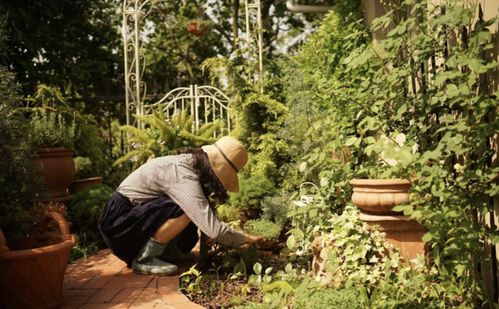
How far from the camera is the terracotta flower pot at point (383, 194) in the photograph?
2.69 meters

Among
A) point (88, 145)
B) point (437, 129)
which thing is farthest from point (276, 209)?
point (88, 145)

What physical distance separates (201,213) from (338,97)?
47.8 inches

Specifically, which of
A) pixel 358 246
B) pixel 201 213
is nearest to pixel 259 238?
pixel 201 213

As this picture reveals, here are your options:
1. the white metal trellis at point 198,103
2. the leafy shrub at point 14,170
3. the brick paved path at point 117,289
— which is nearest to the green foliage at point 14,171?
the leafy shrub at point 14,170

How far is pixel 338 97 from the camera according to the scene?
3314 millimetres

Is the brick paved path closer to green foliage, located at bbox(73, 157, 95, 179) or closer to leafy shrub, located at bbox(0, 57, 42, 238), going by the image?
leafy shrub, located at bbox(0, 57, 42, 238)

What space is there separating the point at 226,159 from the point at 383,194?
1.08 metres

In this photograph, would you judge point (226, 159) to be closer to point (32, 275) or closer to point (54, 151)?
point (32, 275)

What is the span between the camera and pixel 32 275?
2688 millimetres

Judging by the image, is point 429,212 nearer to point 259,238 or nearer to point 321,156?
point 321,156

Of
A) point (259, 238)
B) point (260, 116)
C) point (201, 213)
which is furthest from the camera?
point (260, 116)

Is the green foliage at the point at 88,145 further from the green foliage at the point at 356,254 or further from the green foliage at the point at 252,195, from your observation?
the green foliage at the point at 356,254

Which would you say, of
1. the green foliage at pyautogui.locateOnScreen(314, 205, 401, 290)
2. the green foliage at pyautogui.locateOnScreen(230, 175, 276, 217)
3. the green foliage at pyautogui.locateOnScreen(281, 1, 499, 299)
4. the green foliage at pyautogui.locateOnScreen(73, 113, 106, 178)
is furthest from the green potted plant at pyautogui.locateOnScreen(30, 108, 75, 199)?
the green foliage at pyautogui.locateOnScreen(314, 205, 401, 290)

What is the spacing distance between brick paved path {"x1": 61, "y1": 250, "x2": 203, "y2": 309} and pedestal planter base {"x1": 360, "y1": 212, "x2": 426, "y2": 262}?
113 cm
